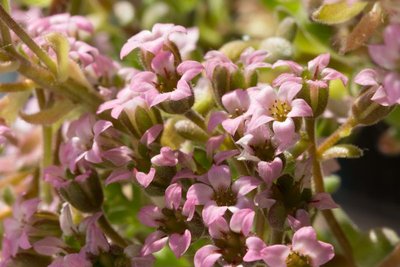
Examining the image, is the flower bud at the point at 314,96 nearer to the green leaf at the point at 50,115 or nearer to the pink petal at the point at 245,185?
the pink petal at the point at 245,185

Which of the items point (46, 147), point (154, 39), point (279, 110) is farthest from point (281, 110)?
point (46, 147)

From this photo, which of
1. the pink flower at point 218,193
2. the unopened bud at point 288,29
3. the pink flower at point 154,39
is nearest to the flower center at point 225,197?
the pink flower at point 218,193

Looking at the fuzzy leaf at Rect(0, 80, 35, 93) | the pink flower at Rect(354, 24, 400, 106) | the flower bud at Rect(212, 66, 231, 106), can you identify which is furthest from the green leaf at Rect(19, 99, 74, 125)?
the pink flower at Rect(354, 24, 400, 106)

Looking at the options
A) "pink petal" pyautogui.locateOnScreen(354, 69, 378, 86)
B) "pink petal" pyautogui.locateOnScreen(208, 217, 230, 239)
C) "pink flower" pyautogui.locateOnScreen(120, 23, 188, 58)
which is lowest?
"pink petal" pyautogui.locateOnScreen(208, 217, 230, 239)

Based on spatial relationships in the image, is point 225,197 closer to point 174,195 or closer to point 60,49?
point 174,195

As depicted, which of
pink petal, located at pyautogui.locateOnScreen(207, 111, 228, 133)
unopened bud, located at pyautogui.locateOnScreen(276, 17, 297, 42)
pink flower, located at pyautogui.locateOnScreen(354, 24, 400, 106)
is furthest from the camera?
unopened bud, located at pyautogui.locateOnScreen(276, 17, 297, 42)

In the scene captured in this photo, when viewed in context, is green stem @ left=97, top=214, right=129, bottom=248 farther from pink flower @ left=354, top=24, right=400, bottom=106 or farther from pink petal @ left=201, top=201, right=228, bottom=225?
pink flower @ left=354, top=24, right=400, bottom=106
